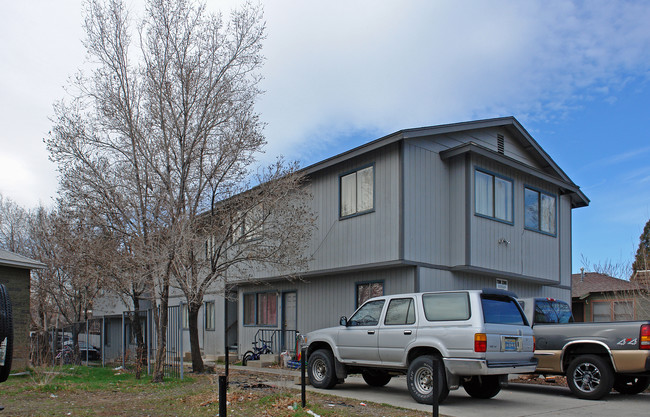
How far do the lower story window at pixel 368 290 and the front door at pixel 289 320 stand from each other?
Answer: 123 inches

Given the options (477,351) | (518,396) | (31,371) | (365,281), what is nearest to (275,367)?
(365,281)

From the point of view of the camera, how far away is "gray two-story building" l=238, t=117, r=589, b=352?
52.3ft

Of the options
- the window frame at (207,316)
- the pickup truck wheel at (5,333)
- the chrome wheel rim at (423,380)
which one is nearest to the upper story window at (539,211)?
the chrome wheel rim at (423,380)

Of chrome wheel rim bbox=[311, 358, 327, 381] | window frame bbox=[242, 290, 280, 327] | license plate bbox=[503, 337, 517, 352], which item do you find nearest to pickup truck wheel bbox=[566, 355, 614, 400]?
license plate bbox=[503, 337, 517, 352]

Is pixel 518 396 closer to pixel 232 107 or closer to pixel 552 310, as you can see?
pixel 552 310

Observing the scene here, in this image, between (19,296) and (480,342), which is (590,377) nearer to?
(480,342)

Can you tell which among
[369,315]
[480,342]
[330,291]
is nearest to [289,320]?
[330,291]

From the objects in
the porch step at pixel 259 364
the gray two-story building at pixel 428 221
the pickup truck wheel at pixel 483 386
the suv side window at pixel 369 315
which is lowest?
the porch step at pixel 259 364

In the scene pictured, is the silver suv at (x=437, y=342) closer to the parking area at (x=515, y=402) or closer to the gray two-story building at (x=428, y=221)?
the parking area at (x=515, y=402)

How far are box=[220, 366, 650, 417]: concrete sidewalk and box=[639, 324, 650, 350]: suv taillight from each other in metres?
1.03

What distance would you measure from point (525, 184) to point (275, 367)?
970cm

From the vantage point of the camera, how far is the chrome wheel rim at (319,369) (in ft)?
40.5

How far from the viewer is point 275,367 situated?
1809 centimetres

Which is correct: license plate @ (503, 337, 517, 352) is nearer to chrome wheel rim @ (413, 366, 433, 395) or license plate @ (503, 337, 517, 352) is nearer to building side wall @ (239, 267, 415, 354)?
chrome wheel rim @ (413, 366, 433, 395)
